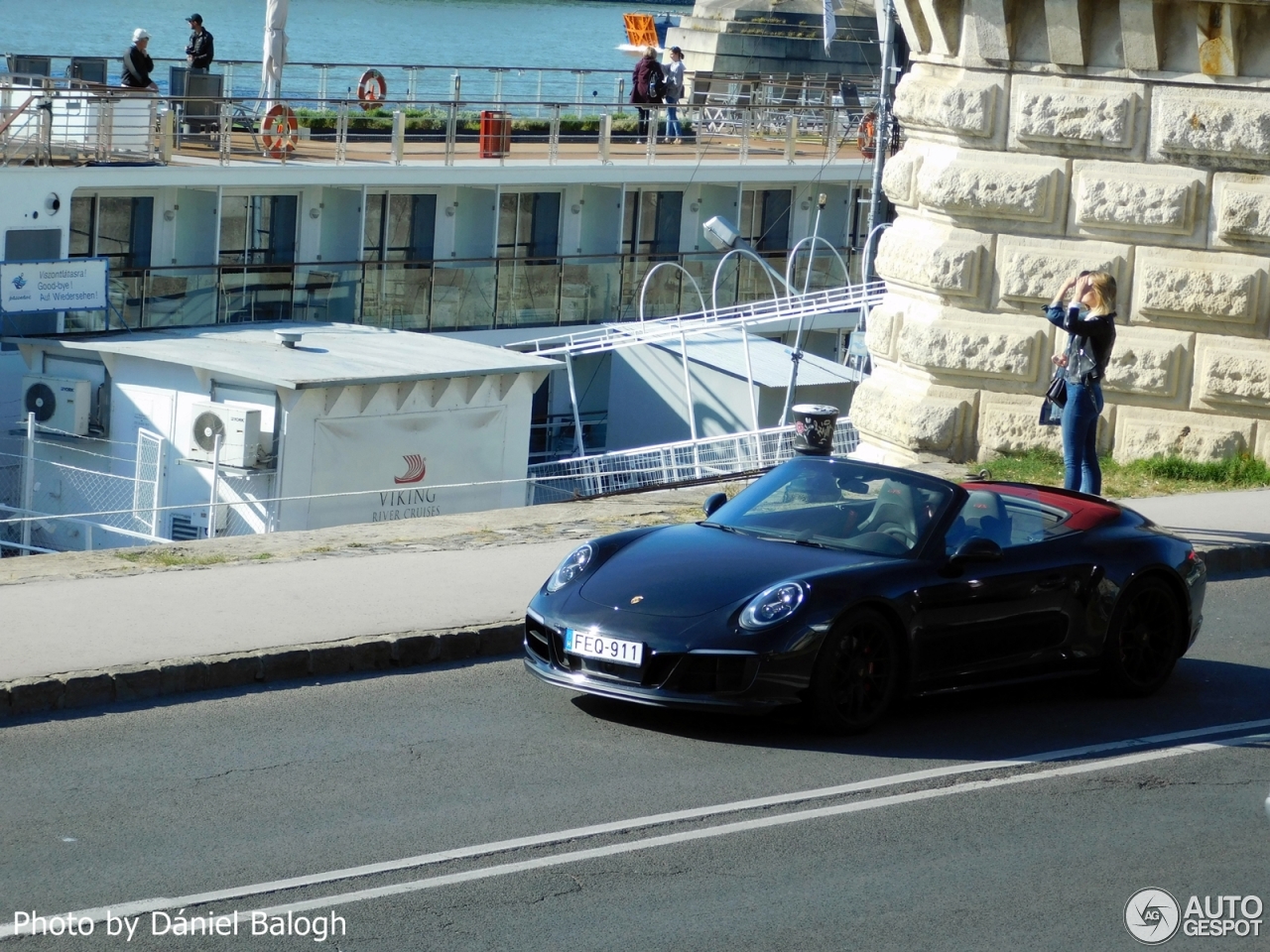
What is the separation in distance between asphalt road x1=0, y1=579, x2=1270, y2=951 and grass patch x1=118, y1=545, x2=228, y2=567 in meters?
2.54

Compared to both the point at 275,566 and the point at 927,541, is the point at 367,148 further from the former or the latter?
the point at 927,541

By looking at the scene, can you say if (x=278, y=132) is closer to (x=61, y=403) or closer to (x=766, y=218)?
(x=61, y=403)

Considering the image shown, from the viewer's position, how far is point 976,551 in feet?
28.3

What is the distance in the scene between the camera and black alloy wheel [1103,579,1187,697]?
928 cm

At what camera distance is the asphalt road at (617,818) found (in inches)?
235

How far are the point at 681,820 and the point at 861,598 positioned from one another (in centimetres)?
168

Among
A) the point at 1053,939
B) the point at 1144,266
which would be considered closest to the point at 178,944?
the point at 1053,939

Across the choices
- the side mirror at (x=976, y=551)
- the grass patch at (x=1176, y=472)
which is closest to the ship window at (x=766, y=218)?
the grass patch at (x=1176, y=472)

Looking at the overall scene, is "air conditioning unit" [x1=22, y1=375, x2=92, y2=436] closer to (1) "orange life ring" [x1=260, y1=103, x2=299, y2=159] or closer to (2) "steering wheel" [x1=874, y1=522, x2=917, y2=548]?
(1) "orange life ring" [x1=260, y1=103, x2=299, y2=159]

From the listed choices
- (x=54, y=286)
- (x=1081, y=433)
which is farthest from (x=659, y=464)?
(x=1081, y=433)

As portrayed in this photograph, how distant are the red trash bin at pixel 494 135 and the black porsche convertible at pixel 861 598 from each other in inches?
937

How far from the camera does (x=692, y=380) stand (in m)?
30.4

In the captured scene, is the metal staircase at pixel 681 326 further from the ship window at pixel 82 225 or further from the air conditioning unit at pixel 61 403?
the air conditioning unit at pixel 61 403
